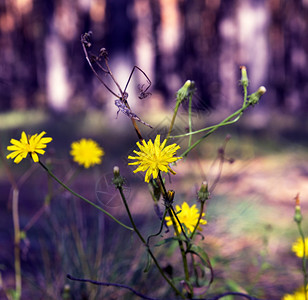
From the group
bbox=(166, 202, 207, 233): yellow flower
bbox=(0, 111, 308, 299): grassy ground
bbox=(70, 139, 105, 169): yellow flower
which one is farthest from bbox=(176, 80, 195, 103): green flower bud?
bbox=(70, 139, 105, 169): yellow flower

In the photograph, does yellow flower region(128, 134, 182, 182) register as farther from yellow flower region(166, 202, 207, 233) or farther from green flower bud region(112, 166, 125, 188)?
yellow flower region(166, 202, 207, 233)

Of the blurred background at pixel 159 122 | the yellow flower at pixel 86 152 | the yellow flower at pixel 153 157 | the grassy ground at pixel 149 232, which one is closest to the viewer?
the yellow flower at pixel 153 157

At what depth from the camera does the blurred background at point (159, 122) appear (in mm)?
1379

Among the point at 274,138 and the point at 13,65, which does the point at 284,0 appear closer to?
the point at 274,138

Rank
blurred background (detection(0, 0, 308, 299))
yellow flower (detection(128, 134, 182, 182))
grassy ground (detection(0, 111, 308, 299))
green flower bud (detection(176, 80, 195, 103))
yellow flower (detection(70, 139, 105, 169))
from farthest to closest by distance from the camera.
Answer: blurred background (detection(0, 0, 308, 299)), grassy ground (detection(0, 111, 308, 299)), yellow flower (detection(70, 139, 105, 169)), green flower bud (detection(176, 80, 195, 103)), yellow flower (detection(128, 134, 182, 182))

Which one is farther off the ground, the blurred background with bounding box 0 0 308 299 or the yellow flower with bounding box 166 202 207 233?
the blurred background with bounding box 0 0 308 299

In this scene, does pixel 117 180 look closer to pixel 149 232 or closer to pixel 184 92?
pixel 184 92

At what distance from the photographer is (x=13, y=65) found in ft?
29.3

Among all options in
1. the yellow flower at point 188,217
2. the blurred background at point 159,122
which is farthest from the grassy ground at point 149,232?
the yellow flower at point 188,217

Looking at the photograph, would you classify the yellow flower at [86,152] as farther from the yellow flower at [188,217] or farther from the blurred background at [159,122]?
the yellow flower at [188,217]

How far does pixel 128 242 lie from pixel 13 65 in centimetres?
827

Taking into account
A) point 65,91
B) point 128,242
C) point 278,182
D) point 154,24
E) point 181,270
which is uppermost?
point 154,24

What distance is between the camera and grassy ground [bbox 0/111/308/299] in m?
1.25

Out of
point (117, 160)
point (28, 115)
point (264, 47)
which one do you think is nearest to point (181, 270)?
point (117, 160)
